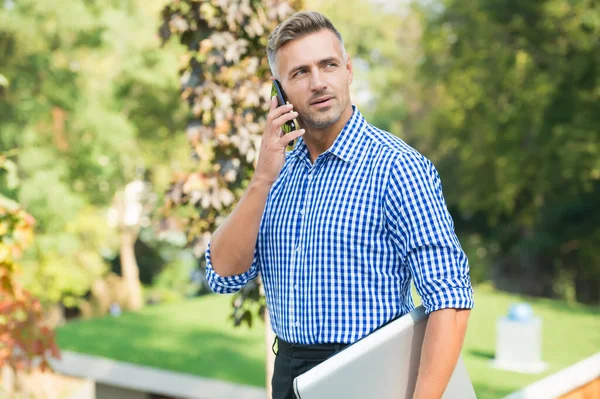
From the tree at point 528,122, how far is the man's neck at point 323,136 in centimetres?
1552

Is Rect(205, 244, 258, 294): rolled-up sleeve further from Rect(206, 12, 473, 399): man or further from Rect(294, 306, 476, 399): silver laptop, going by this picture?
Rect(294, 306, 476, 399): silver laptop

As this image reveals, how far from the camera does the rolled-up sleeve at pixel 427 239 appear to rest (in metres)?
1.66

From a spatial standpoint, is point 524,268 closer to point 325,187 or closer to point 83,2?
point 83,2

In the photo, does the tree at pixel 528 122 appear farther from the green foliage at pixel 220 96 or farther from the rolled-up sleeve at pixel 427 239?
the rolled-up sleeve at pixel 427 239

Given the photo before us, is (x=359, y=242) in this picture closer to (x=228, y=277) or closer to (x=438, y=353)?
(x=438, y=353)

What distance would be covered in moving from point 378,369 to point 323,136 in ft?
1.94

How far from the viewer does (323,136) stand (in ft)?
6.26

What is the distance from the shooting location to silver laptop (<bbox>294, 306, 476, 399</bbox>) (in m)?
1.60

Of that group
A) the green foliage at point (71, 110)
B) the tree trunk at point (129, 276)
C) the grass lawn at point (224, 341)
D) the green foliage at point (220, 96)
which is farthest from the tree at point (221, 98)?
the tree trunk at point (129, 276)

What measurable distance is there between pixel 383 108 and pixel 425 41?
10.3 feet

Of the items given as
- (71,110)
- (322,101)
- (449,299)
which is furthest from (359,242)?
(71,110)

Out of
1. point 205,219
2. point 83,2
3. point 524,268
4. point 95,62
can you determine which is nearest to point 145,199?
point 95,62

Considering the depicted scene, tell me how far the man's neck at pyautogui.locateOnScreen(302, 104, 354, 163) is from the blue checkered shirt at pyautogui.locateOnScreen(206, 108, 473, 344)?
23mm

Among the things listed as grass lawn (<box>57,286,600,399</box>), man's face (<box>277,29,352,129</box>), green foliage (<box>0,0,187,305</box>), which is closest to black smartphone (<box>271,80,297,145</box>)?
man's face (<box>277,29,352,129</box>)
